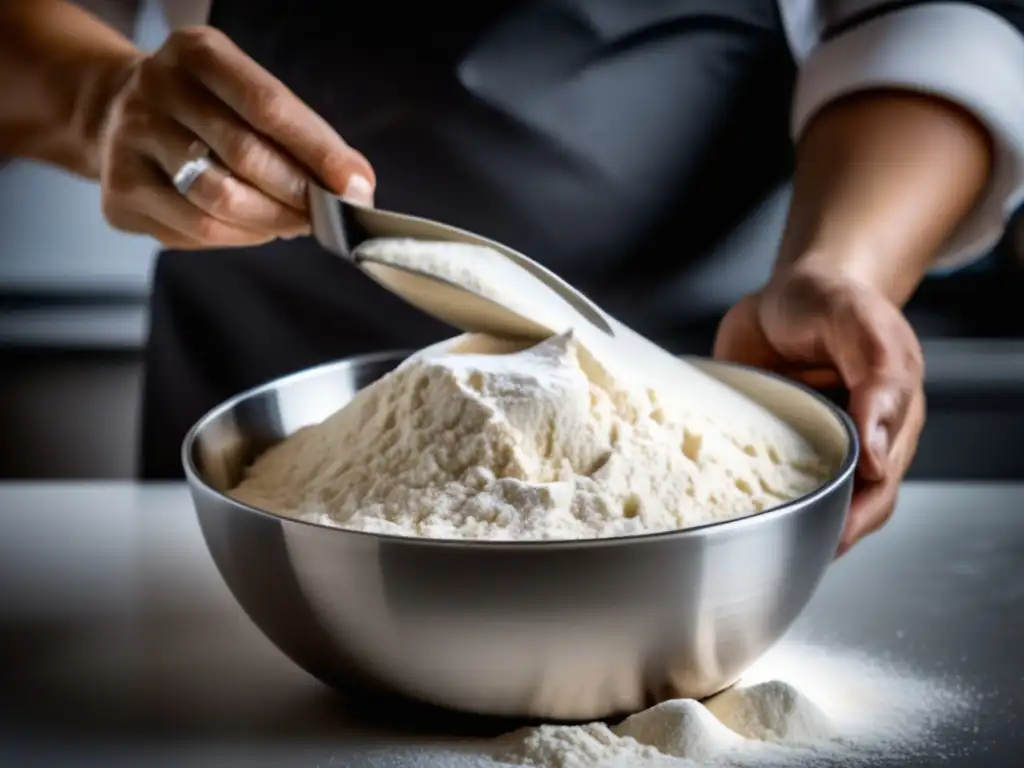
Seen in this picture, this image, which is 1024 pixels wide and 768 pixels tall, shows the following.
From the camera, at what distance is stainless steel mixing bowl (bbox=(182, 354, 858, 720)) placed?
51cm

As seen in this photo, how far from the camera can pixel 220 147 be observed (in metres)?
0.67

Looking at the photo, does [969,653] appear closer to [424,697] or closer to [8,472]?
[424,697]

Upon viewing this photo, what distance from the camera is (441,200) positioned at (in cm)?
104

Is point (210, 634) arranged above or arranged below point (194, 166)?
below

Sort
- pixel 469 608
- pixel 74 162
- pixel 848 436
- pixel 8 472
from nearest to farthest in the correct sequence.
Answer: pixel 469 608 < pixel 848 436 < pixel 74 162 < pixel 8 472

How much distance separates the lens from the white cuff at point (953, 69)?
942mm

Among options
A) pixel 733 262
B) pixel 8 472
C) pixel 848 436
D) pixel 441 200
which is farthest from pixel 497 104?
pixel 8 472

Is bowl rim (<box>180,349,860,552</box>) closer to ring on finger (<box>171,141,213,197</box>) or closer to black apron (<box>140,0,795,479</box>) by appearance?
ring on finger (<box>171,141,213,197</box>)

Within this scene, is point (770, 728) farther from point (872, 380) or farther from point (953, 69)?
point (953, 69)

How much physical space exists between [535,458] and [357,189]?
0.18 meters

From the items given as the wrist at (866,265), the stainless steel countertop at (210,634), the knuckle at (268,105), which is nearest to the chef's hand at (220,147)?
the knuckle at (268,105)

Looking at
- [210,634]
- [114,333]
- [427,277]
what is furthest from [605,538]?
[114,333]

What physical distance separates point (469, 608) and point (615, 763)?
0.09m

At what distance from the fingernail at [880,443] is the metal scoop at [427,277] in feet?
0.51
